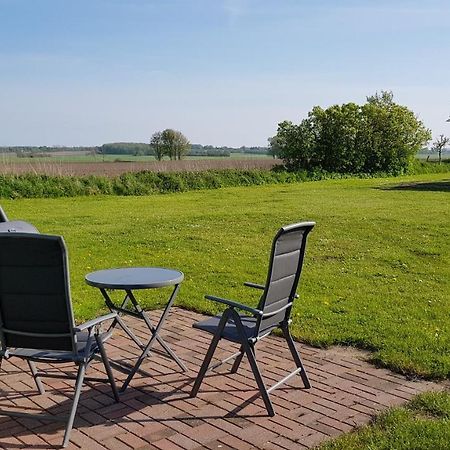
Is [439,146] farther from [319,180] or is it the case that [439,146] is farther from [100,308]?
[100,308]

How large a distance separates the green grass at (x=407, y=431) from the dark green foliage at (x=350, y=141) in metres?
32.4

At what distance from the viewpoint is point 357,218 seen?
15.4 m

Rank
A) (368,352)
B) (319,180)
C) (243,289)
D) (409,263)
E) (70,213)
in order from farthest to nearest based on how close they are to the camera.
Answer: (319,180) → (70,213) → (409,263) → (243,289) → (368,352)

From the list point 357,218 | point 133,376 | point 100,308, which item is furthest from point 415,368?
point 357,218

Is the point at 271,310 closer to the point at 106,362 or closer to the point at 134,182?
the point at 106,362

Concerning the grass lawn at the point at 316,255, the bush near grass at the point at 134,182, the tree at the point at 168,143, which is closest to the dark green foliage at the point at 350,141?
the bush near grass at the point at 134,182

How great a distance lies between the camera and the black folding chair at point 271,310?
3924mm

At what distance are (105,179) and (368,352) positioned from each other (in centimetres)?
1976

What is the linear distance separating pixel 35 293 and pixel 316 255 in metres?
7.25

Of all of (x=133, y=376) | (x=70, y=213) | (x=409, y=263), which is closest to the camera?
(x=133, y=376)

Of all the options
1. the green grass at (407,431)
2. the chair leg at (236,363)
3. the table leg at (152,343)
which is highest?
the table leg at (152,343)

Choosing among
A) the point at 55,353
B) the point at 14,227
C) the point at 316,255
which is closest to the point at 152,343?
the point at 55,353

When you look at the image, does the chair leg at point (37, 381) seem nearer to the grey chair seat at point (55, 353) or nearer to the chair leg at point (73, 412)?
the grey chair seat at point (55, 353)

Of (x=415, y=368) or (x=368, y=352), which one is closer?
(x=415, y=368)
